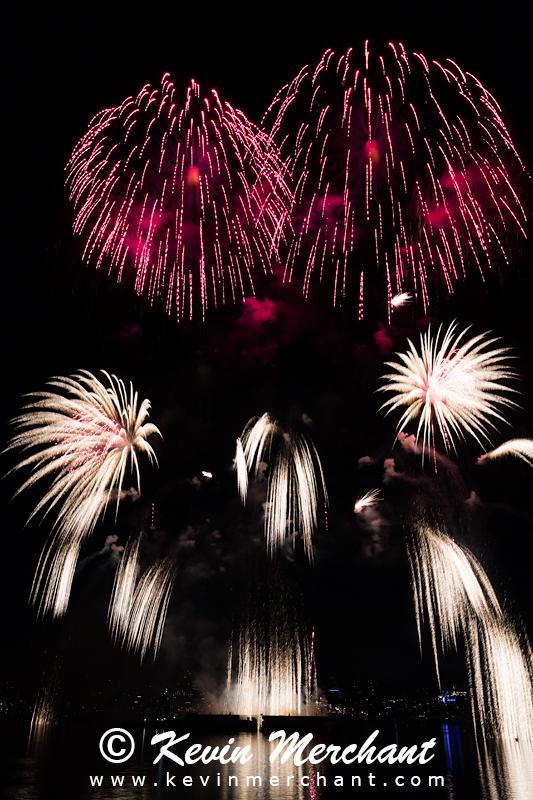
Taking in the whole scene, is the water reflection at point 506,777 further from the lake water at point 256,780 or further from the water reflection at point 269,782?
the water reflection at point 269,782

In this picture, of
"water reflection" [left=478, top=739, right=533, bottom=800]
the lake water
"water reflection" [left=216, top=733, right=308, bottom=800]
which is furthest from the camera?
"water reflection" [left=478, top=739, right=533, bottom=800]

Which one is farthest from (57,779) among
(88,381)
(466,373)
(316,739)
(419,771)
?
(316,739)

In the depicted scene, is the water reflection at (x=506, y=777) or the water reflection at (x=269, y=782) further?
the water reflection at (x=506, y=777)

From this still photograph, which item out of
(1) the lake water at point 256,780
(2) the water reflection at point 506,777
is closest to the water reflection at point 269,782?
(1) the lake water at point 256,780

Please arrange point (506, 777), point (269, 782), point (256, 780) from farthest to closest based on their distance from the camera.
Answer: point (506, 777), point (256, 780), point (269, 782)

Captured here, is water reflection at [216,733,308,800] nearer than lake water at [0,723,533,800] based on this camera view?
Yes

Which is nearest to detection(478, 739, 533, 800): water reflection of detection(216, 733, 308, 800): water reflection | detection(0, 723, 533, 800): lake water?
detection(0, 723, 533, 800): lake water

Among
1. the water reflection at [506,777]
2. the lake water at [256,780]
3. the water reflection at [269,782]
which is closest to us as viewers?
the water reflection at [269,782]

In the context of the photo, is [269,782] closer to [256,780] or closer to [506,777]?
[256,780]

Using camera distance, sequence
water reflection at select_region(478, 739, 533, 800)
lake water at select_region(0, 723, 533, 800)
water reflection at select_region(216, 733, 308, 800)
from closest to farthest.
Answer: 1. water reflection at select_region(216, 733, 308, 800)
2. lake water at select_region(0, 723, 533, 800)
3. water reflection at select_region(478, 739, 533, 800)

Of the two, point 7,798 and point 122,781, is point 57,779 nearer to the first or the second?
point 122,781

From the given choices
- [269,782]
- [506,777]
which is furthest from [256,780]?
[506,777]

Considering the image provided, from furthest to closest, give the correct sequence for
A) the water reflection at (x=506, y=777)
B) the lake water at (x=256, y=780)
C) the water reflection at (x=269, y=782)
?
the water reflection at (x=506, y=777)
the lake water at (x=256, y=780)
the water reflection at (x=269, y=782)

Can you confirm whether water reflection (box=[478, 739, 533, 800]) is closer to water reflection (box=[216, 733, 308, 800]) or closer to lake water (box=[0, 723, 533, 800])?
lake water (box=[0, 723, 533, 800])
